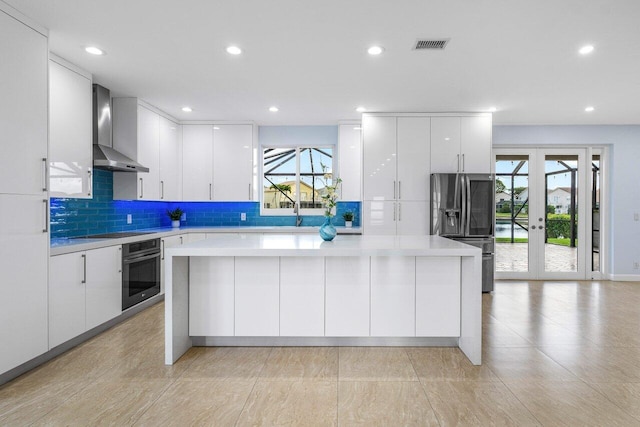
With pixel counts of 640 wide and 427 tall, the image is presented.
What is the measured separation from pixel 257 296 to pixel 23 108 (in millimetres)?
2159

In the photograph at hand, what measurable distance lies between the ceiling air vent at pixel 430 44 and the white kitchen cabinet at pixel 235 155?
323 centimetres

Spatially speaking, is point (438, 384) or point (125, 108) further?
point (125, 108)

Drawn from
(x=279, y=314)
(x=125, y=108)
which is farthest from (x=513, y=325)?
(x=125, y=108)

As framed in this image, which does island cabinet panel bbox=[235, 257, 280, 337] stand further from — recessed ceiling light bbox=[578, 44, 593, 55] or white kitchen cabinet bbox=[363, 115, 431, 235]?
recessed ceiling light bbox=[578, 44, 593, 55]

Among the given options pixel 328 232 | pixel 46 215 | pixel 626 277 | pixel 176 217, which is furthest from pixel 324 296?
pixel 626 277

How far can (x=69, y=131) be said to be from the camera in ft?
11.2

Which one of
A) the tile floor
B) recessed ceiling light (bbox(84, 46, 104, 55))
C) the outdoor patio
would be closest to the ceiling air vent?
the tile floor

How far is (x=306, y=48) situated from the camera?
3.15 metres

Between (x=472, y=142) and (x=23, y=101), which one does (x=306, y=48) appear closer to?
(x=23, y=101)

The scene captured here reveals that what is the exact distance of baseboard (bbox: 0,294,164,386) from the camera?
8.32 ft

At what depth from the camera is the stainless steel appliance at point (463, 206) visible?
507 centimetres

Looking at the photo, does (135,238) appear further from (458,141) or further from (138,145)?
(458,141)

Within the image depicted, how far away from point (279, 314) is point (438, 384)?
4.25 ft

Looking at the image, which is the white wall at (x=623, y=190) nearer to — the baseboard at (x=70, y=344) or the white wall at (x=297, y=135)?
the white wall at (x=297, y=135)
